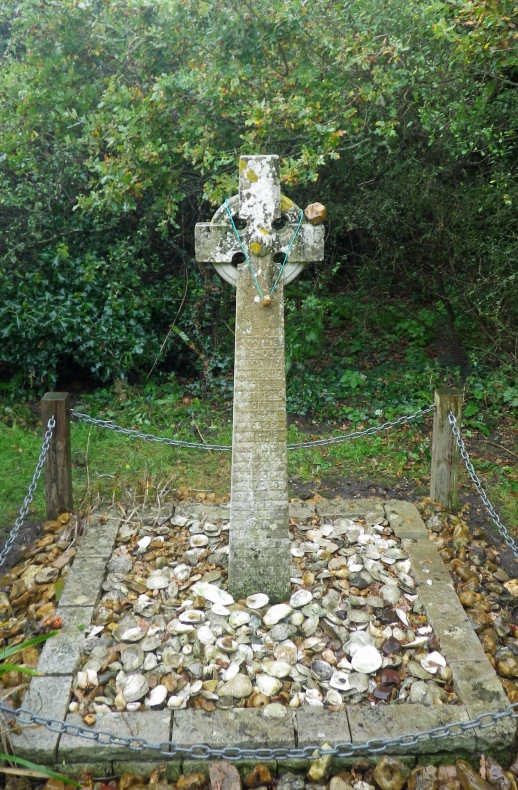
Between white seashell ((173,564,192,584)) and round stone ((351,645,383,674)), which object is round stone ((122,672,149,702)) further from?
round stone ((351,645,383,674))

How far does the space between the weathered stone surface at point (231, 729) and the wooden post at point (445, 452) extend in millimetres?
2537

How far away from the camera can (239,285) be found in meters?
3.53

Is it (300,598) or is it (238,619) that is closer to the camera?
(238,619)

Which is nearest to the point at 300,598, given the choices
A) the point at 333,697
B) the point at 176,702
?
the point at 333,697

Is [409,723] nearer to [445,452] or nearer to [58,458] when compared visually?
[445,452]

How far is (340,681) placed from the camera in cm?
320

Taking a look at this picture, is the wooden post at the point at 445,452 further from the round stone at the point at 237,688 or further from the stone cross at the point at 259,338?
the round stone at the point at 237,688

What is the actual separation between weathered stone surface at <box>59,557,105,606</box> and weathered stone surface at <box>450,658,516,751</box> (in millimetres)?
1939

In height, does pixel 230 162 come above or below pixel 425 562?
above

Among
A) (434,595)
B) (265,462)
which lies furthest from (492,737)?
(265,462)

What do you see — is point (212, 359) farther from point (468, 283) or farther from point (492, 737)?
point (492, 737)

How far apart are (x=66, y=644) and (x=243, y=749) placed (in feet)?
3.54

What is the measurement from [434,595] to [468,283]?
385 centimetres

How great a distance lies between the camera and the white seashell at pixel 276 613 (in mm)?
3592
